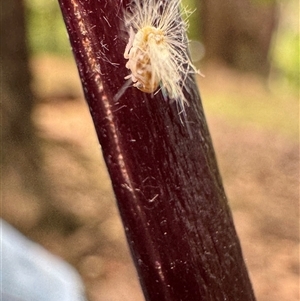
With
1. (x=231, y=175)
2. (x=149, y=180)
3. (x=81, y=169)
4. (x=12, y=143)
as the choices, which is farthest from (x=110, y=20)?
(x=231, y=175)

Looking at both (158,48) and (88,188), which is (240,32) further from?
(158,48)

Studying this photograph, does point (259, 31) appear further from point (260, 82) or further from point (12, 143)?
point (12, 143)

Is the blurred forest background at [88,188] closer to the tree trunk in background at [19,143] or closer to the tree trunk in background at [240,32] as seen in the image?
the tree trunk in background at [19,143]

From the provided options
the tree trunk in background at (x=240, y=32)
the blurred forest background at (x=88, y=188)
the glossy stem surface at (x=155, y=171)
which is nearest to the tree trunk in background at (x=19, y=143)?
the blurred forest background at (x=88, y=188)

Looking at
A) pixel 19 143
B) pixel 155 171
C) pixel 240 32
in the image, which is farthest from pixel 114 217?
pixel 240 32

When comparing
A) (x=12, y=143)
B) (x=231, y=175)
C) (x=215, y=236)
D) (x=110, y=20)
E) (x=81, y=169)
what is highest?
(x=110, y=20)

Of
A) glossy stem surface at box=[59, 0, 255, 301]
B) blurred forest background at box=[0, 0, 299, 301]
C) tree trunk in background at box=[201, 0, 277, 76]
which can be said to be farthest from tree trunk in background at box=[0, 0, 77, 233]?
tree trunk in background at box=[201, 0, 277, 76]
